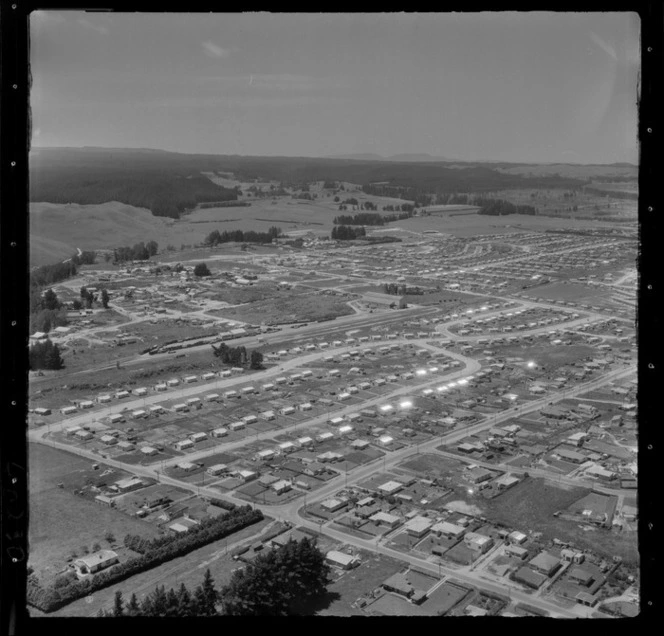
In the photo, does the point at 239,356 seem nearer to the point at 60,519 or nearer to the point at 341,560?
the point at 341,560

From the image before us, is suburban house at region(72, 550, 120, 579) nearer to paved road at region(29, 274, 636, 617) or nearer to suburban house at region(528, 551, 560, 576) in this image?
paved road at region(29, 274, 636, 617)

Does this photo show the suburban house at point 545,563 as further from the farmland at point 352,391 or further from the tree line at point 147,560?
the tree line at point 147,560

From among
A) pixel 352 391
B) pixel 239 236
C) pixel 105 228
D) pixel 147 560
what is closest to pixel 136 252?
pixel 105 228

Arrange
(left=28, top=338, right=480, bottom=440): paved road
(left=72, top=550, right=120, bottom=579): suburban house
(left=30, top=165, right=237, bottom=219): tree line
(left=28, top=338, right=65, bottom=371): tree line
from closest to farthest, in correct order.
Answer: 1. (left=28, top=338, right=65, bottom=371): tree line
2. (left=72, top=550, right=120, bottom=579): suburban house
3. (left=30, top=165, right=237, bottom=219): tree line
4. (left=28, top=338, right=480, bottom=440): paved road

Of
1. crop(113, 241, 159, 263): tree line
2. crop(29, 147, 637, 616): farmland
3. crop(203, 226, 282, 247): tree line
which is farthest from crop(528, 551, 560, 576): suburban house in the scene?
crop(113, 241, 159, 263): tree line

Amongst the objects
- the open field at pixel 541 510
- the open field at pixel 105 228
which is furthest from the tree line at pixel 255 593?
the open field at pixel 105 228
